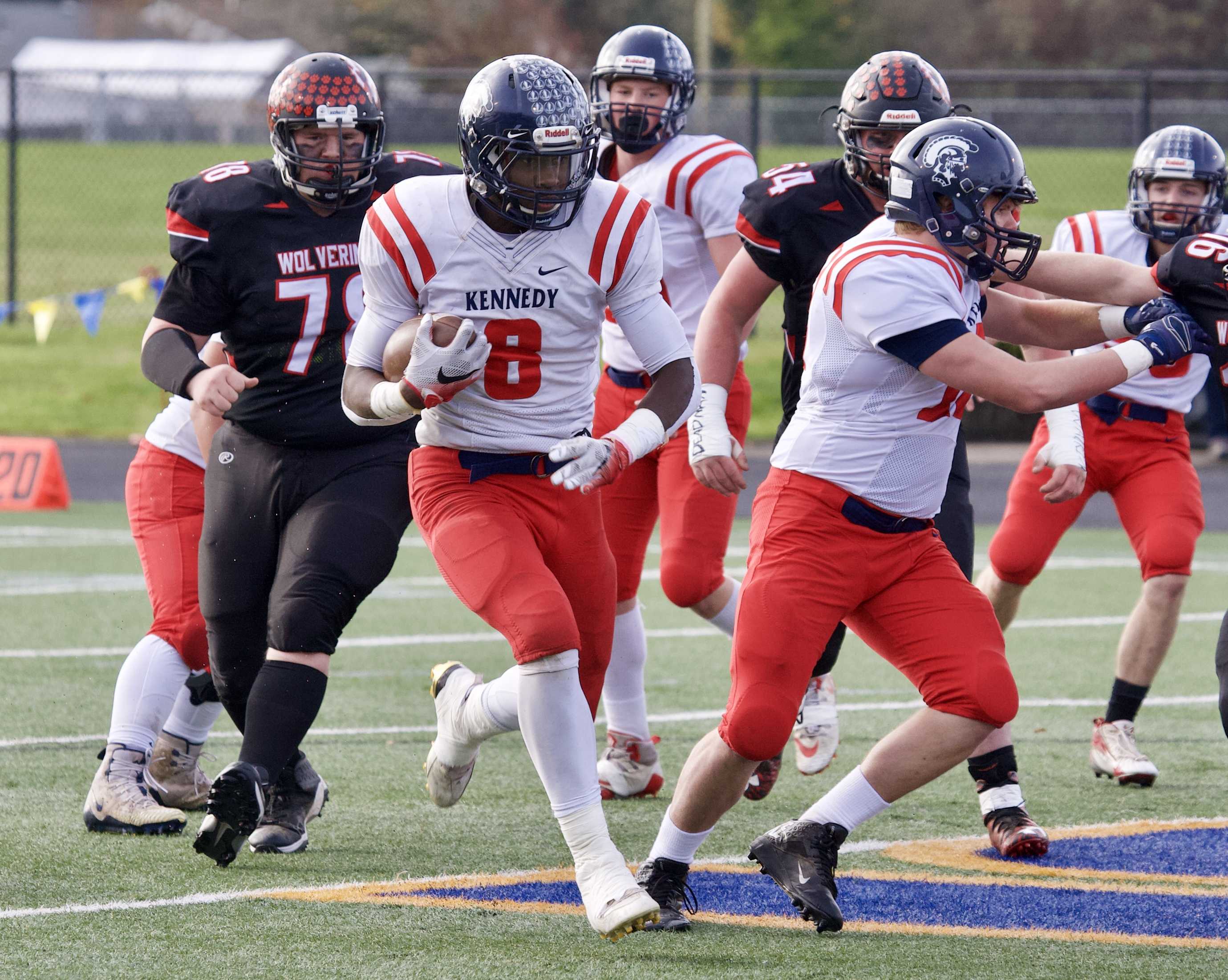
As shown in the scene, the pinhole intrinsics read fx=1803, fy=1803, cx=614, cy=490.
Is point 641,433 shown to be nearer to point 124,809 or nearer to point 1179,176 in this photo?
point 124,809

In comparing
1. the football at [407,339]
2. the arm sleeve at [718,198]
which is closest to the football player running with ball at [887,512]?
the football at [407,339]

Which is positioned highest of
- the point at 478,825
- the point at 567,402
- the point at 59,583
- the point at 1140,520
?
the point at 567,402

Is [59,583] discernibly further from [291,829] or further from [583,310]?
[583,310]

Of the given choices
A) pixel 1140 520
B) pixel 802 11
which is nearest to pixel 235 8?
pixel 802 11

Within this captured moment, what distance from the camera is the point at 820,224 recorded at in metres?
4.77

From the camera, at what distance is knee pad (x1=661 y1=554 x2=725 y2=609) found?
215 inches

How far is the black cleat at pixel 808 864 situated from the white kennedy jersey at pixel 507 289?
1.03 metres

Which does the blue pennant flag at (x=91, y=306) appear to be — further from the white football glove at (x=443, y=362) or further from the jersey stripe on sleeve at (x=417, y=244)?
the white football glove at (x=443, y=362)

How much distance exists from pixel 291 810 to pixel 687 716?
6.95 ft

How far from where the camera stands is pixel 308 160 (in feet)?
14.9

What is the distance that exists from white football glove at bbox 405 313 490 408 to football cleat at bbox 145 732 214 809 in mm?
1750

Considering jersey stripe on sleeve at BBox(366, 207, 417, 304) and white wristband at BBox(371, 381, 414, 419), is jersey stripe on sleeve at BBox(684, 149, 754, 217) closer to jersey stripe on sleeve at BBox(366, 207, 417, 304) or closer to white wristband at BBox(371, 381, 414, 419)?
jersey stripe on sleeve at BBox(366, 207, 417, 304)

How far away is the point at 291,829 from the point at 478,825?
572 mm

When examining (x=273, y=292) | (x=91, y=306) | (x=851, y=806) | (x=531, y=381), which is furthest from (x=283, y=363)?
(x=91, y=306)
